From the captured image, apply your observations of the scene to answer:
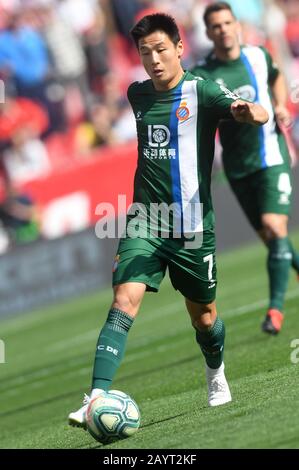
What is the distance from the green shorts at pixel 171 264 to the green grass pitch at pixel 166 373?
2.41 feet

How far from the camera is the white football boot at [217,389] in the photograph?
7.07 metres

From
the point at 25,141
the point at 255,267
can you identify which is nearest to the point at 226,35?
the point at 255,267

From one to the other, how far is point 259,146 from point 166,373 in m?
2.23

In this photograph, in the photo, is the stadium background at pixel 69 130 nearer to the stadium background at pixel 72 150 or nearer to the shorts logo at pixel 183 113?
the stadium background at pixel 72 150

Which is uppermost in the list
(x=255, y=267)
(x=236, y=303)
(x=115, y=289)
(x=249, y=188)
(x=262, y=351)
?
(x=115, y=289)

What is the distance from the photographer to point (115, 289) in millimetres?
6629

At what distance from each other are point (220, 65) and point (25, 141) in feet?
29.4

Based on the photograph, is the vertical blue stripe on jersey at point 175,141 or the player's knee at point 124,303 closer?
the player's knee at point 124,303

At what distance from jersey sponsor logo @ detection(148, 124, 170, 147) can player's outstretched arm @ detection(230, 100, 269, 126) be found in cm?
50

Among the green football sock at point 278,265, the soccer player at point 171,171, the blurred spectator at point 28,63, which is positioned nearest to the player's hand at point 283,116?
the green football sock at point 278,265

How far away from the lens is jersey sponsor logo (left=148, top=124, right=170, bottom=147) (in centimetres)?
674

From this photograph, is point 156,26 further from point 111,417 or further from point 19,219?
point 19,219

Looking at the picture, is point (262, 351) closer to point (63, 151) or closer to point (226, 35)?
point (226, 35)

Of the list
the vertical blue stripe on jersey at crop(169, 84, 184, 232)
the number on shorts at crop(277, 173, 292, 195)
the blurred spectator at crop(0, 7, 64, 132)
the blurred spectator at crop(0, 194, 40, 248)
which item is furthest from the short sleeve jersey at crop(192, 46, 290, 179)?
the blurred spectator at crop(0, 7, 64, 132)
